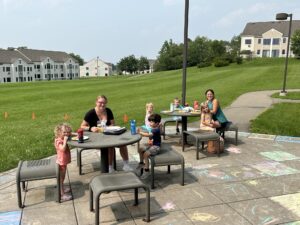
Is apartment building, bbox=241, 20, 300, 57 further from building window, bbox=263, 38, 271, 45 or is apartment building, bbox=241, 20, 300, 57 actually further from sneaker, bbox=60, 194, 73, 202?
sneaker, bbox=60, 194, 73, 202

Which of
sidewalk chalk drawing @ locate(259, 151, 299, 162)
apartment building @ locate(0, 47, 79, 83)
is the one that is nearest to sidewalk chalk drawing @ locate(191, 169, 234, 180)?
sidewalk chalk drawing @ locate(259, 151, 299, 162)

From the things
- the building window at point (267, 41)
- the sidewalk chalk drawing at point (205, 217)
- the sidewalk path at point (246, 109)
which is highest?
the building window at point (267, 41)

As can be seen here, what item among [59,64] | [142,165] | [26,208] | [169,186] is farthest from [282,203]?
[59,64]

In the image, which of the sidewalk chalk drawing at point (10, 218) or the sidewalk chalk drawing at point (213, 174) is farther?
the sidewalk chalk drawing at point (213, 174)

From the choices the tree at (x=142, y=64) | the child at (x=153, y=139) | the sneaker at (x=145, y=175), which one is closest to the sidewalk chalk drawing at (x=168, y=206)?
the child at (x=153, y=139)

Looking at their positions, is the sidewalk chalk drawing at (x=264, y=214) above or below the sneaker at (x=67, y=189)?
above

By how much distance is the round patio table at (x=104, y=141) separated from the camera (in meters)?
5.62

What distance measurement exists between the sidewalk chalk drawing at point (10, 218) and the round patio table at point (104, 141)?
149 centimetres

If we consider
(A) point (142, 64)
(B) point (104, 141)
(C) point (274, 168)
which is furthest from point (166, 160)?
(A) point (142, 64)

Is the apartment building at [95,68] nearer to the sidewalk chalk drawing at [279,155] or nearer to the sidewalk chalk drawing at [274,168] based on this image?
the sidewalk chalk drawing at [279,155]

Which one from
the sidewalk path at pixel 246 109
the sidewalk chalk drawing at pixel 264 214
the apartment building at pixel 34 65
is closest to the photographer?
the sidewalk chalk drawing at pixel 264 214

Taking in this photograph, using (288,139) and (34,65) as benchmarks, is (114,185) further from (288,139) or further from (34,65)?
(34,65)

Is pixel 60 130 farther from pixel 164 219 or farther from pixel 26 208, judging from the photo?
pixel 164 219

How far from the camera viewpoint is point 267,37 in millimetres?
85125
